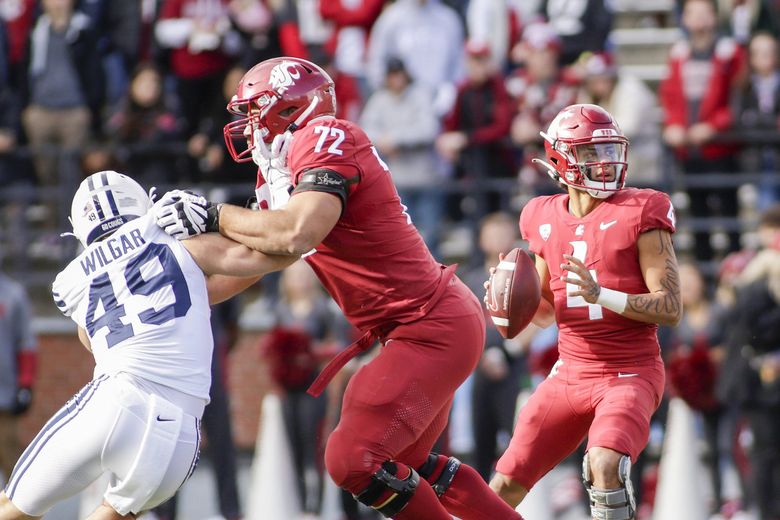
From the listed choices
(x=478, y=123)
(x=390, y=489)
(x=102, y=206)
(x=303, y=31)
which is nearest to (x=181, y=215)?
(x=102, y=206)

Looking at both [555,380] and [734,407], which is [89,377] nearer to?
[734,407]

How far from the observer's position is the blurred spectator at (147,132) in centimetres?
1174

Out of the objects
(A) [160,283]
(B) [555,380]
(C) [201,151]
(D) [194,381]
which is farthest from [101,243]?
(C) [201,151]

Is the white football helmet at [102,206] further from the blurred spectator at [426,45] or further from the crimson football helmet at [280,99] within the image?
the blurred spectator at [426,45]

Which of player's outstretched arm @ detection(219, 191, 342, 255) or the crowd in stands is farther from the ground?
player's outstretched arm @ detection(219, 191, 342, 255)

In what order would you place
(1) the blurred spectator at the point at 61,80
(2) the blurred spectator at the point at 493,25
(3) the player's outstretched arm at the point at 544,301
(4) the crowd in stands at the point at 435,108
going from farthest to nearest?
(1) the blurred spectator at the point at 61,80 < (2) the blurred spectator at the point at 493,25 < (4) the crowd in stands at the point at 435,108 < (3) the player's outstretched arm at the point at 544,301

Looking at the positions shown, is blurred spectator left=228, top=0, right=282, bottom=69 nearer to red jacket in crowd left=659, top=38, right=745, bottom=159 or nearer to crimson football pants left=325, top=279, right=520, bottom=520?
red jacket in crowd left=659, top=38, right=745, bottom=159

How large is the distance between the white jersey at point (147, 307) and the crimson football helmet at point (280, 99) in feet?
2.14

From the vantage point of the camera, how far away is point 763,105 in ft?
36.4

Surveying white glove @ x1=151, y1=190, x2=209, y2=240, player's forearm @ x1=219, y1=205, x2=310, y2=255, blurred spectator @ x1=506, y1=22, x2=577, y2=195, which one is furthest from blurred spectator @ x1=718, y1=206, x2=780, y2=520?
white glove @ x1=151, y1=190, x2=209, y2=240

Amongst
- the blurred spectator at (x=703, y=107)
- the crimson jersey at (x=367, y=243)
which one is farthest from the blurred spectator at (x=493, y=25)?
the crimson jersey at (x=367, y=243)

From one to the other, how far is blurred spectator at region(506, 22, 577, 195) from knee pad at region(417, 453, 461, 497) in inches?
195

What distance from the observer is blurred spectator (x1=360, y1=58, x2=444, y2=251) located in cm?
1112

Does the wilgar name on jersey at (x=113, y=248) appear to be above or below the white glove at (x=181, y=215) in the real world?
below
